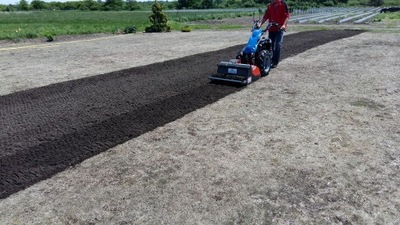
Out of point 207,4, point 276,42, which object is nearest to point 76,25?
point 276,42

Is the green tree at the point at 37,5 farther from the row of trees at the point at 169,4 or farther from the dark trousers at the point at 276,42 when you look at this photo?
the dark trousers at the point at 276,42

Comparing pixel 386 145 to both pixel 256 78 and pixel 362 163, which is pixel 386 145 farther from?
pixel 256 78

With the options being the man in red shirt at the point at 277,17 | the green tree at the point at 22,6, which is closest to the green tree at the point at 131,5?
Result: the green tree at the point at 22,6

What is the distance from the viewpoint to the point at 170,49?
12.9 m

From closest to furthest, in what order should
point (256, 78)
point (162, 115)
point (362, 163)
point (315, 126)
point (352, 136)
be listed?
point (362, 163), point (352, 136), point (315, 126), point (162, 115), point (256, 78)

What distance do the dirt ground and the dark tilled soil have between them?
0.02 meters

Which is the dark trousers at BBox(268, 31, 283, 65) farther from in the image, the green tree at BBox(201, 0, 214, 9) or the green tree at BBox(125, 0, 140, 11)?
the green tree at BBox(125, 0, 140, 11)

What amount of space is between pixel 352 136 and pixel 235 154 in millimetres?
1619

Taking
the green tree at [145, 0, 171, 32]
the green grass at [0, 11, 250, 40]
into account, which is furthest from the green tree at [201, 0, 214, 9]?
the green tree at [145, 0, 171, 32]

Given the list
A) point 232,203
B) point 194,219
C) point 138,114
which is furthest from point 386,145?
point 138,114

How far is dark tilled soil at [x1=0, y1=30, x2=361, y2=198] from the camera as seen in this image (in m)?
4.00

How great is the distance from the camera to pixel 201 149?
13.9ft

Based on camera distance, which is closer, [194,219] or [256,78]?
[194,219]

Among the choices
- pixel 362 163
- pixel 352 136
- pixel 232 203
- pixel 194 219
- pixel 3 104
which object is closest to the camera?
pixel 194 219
